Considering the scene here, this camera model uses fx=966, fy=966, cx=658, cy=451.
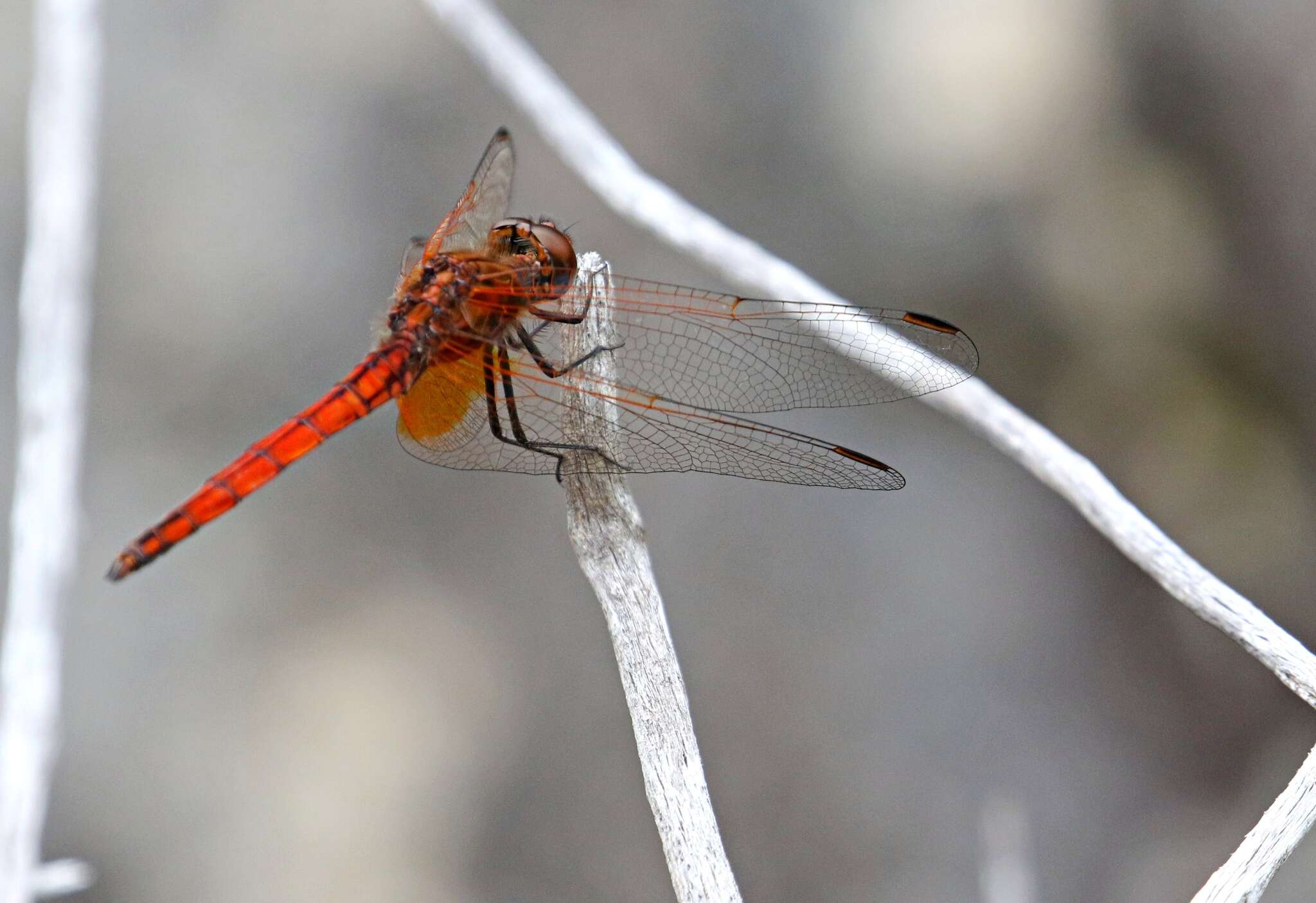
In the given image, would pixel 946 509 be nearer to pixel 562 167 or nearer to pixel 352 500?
pixel 562 167

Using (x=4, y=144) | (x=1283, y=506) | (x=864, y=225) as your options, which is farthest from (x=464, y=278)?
(x=1283, y=506)

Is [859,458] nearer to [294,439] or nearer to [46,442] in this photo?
[294,439]

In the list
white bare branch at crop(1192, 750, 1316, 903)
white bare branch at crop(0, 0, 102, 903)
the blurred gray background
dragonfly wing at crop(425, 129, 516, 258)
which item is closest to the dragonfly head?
dragonfly wing at crop(425, 129, 516, 258)

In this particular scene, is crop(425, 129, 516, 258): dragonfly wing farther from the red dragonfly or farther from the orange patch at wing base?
the orange patch at wing base

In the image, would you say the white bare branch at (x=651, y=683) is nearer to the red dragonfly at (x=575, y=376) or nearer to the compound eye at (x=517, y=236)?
the red dragonfly at (x=575, y=376)

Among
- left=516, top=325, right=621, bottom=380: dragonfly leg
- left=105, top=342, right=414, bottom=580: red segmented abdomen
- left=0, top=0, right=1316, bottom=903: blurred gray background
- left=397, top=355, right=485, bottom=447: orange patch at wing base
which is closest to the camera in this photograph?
left=516, top=325, right=621, bottom=380: dragonfly leg

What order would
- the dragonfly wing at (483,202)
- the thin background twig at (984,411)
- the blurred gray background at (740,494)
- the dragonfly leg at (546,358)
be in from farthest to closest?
the blurred gray background at (740,494) → the dragonfly wing at (483,202) → the dragonfly leg at (546,358) → the thin background twig at (984,411)

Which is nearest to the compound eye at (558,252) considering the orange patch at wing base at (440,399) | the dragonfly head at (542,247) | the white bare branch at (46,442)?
the dragonfly head at (542,247)
